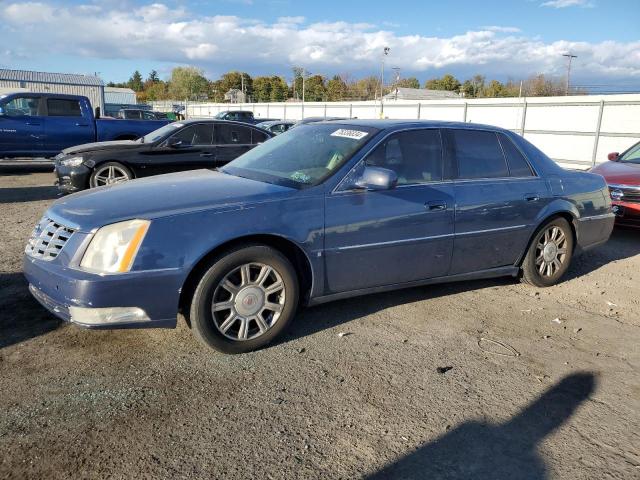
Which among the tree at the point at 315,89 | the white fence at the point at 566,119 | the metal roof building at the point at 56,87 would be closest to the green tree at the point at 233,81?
the tree at the point at 315,89

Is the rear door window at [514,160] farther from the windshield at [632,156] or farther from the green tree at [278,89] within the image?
the green tree at [278,89]

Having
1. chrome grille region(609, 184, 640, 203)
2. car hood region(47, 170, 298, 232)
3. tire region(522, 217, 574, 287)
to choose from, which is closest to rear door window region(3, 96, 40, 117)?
car hood region(47, 170, 298, 232)

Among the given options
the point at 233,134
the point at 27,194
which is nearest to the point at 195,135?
the point at 233,134

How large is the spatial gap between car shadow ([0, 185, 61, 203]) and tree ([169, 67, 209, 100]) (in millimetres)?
87939

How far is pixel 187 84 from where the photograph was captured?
96250 millimetres

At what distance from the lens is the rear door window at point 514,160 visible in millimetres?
5055

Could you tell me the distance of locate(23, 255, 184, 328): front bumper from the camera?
3.15m

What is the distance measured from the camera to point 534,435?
113 inches

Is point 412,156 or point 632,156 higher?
point 412,156

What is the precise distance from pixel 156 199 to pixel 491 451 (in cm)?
255

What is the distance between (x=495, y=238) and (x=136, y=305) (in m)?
3.15

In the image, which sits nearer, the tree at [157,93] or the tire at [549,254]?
the tire at [549,254]

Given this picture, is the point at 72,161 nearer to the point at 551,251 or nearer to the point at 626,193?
the point at 551,251

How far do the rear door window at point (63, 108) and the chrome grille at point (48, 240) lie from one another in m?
10.6
